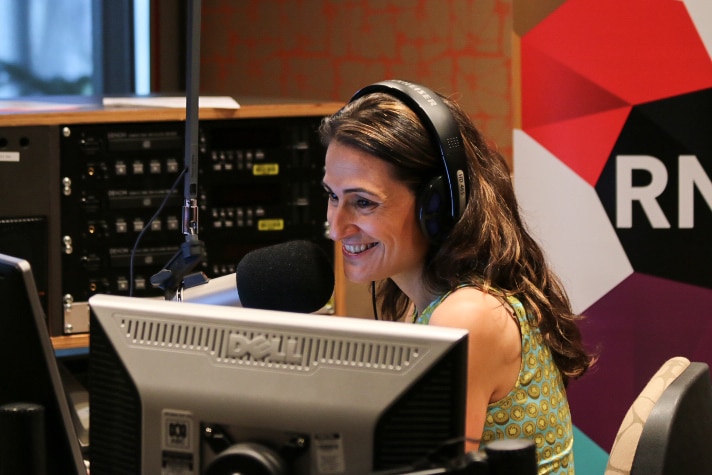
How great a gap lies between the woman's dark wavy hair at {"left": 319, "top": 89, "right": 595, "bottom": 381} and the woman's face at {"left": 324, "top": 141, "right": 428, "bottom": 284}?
0.05ft

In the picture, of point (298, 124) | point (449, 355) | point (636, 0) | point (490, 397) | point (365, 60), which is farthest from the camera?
point (365, 60)

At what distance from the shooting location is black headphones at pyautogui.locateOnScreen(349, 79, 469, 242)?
4.47 feet

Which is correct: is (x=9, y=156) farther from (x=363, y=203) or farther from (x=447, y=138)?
(x=447, y=138)

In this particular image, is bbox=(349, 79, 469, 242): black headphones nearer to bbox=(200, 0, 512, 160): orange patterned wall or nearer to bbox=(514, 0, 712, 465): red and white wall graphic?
bbox=(514, 0, 712, 465): red and white wall graphic

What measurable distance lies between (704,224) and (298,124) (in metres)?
0.91

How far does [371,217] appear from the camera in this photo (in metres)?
1.40

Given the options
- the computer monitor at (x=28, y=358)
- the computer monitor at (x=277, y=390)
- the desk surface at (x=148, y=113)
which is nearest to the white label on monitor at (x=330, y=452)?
the computer monitor at (x=277, y=390)

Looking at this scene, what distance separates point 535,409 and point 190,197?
20.7 inches

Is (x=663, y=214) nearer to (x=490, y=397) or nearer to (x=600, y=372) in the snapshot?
(x=600, y=372)

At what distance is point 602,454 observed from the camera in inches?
93.2

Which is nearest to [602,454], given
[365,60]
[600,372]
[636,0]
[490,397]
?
[600,372]

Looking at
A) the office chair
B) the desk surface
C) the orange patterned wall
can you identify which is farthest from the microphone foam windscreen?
the orange patterned wall

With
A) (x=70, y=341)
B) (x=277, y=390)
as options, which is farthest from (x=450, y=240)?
(x=70, y=341)

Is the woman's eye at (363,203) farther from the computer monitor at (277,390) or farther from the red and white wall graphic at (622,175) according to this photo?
the red and white wall graphic at (622,175)
